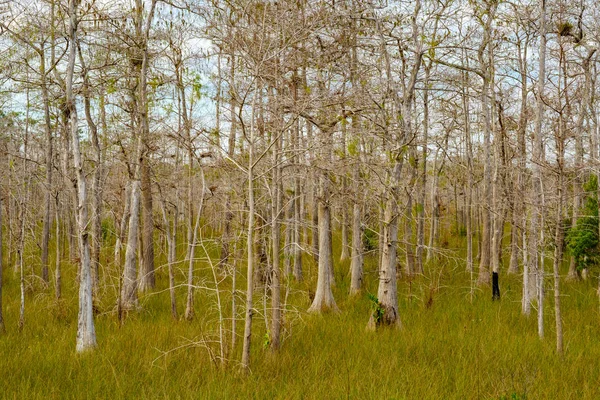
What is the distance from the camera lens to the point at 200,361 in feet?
22.8

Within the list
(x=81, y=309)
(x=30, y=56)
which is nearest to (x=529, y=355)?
(x=81, y=309)

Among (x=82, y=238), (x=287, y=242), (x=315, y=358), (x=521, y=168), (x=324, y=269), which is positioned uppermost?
(x=521, y=168)

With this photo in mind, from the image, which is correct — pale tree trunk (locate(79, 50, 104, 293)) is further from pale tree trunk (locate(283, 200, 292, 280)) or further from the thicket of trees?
pale tree trunk (locate(283, 200, 292, 280))

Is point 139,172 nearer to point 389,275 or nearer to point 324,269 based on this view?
point 324,269

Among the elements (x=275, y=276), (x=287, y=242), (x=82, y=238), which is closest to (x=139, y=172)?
(x=82, y=238)

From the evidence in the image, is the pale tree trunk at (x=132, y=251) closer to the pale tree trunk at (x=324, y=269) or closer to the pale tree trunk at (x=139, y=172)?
the pale tree trunk at (x=139, y=172)

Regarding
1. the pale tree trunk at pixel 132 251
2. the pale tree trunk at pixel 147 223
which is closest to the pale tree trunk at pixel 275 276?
the pale tree trunk at pixel 132 251

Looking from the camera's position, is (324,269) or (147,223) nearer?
(324,269)

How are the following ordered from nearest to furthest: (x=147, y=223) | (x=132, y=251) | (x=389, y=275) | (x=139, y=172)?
1. (x=389, y=275)
2. (x=139, y=172)
3. (x=132, y=251)
4. (x=147, y=223)

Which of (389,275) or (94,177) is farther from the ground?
(94,177)

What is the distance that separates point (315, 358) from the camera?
730 centimetres

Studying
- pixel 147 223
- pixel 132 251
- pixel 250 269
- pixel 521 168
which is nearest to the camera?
pixel 250 269

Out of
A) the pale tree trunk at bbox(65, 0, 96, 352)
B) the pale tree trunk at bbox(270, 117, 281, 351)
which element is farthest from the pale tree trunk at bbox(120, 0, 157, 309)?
the pale tree trunk at bbox(270, 117, 281, 351)

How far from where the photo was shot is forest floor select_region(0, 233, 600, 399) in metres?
6.07
